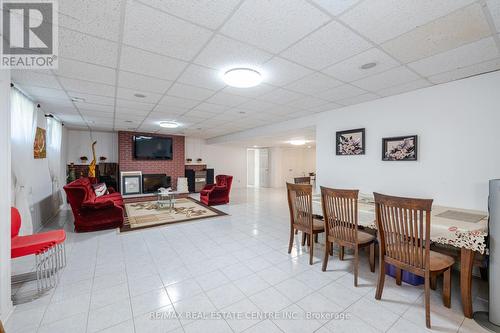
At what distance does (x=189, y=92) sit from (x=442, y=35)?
3.06 m

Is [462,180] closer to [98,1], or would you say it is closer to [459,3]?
[459,3]

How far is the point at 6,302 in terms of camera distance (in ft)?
5.91

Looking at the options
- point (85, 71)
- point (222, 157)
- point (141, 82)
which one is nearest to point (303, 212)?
point (141, 82)

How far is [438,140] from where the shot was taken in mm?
2889

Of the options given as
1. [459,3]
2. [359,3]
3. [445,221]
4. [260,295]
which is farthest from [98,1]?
[445,221]

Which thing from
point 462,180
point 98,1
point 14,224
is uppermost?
point 98,1

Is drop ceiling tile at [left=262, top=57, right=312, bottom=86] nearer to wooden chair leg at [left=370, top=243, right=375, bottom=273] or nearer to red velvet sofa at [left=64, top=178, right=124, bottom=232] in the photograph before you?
wooden chair leg at [left=370, top=243, right=375, bottom=273]

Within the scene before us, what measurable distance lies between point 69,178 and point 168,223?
4831 millimetres

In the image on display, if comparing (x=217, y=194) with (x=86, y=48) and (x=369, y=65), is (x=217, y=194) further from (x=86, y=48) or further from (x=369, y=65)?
(x=369, y=65)

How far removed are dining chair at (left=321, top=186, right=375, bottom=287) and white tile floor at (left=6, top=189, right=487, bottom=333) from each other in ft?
1.30

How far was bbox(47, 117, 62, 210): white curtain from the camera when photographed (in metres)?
4.79

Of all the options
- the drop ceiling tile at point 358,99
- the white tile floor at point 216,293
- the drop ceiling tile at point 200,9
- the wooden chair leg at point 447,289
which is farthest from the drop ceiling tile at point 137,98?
the wooden chair leg at point 447,289

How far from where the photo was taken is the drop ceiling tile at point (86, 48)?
5.96 feet

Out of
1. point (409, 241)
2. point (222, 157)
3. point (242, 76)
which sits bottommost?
point (409, 241)
